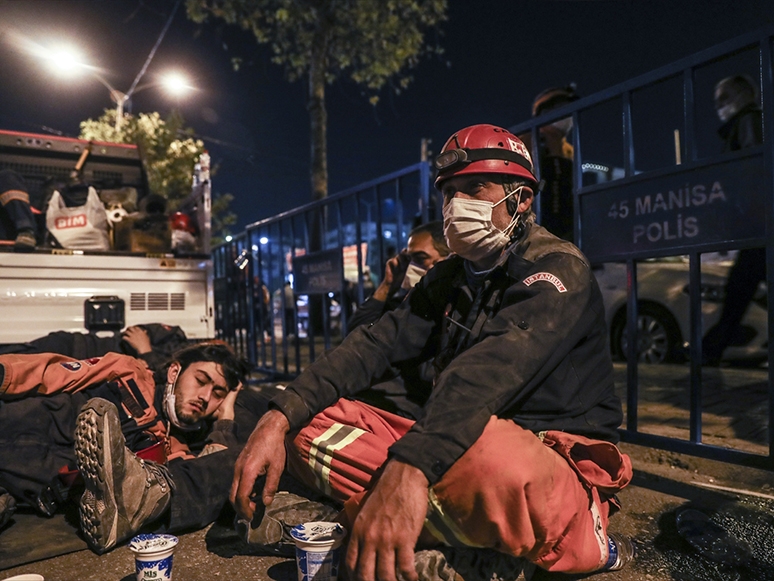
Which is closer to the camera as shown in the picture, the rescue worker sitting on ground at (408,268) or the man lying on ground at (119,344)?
the rescue worker sitting on ground at (408,268)

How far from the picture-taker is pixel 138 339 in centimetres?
413

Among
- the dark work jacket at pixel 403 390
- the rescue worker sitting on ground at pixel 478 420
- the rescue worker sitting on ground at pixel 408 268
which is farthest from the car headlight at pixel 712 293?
the dark work jacket at pixel 403 390

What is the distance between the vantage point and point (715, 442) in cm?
322

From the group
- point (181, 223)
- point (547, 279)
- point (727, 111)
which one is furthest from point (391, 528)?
point (181, 223)

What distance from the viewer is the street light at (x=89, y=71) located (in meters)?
16.7

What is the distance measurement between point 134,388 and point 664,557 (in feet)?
8.37

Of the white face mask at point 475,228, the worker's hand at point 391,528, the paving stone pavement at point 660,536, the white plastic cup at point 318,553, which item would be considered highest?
the white face mask at point 475,228

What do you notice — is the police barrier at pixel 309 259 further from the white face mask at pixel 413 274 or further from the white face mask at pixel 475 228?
the white face mask at pixel 475 228

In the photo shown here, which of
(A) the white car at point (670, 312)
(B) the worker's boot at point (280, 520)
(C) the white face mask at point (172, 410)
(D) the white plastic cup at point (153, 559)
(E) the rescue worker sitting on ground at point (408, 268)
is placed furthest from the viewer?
(A) the white car at point (670, 312)

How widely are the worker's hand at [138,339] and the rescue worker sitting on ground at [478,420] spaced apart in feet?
7.38

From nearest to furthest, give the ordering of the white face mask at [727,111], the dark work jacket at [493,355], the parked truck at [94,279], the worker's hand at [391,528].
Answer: the worker's hand at [391,528], the dark work jacket at [493,355], the white face mask at [727,111], the parked truck at [94,279]

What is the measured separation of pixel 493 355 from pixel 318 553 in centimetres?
74

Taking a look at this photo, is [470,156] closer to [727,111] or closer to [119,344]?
[727,111]

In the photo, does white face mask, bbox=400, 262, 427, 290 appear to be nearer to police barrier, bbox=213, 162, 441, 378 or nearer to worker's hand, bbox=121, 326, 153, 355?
police barrier, bbox=213, 162, 441, 378
